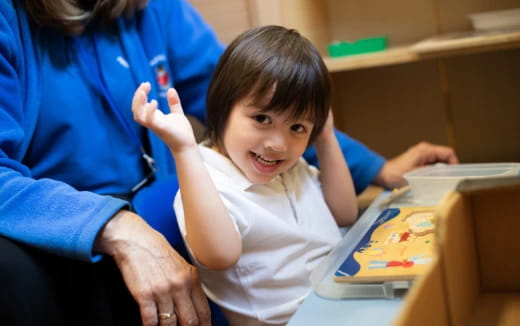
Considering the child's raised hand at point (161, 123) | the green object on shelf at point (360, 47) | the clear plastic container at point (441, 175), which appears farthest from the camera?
the green object on shelf at point (360, 47)

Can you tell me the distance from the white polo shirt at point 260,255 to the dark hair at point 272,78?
9 centimetres

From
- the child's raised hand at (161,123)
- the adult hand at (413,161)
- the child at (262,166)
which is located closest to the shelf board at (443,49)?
the adult hand at (413,161)

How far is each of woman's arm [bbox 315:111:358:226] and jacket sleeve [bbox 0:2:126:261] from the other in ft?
1.25

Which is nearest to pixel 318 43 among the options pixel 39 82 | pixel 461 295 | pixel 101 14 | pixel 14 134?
pixel 101 14

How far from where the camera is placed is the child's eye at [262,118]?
3.25ft

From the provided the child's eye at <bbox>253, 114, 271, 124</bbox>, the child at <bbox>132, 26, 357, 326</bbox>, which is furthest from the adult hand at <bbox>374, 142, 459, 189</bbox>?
the child's eye at <bbox>253, 114, 271, 124</bbox>

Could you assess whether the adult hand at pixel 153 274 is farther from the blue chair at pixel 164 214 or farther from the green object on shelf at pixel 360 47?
the green object on shelf at pixel 360 47

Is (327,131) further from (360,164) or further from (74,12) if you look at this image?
(74,12)

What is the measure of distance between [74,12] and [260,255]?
51cm

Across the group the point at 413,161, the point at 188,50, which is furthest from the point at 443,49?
the point at 188,50

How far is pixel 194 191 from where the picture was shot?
88cm

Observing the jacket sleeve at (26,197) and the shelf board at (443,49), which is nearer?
the jacket sleeve at (26,197)

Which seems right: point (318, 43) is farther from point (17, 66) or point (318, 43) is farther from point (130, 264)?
point (130, 264)

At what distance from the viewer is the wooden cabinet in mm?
1741
